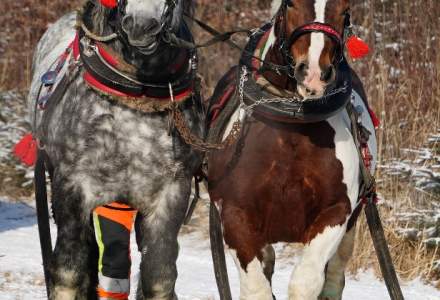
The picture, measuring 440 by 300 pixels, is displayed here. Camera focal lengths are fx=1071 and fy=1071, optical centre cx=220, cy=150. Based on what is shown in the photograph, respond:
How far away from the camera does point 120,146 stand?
→ 4273 millimetres

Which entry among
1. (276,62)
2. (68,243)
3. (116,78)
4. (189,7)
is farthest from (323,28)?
(68,243)

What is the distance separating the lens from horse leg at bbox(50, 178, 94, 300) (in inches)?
170

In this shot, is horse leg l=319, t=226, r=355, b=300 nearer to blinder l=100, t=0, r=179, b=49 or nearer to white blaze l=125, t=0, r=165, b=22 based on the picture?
blinder l=100, t=0, r=179, b=49

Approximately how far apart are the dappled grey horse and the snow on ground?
2.04m

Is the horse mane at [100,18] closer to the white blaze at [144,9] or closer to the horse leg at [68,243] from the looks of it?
the white blaze at [144,9]

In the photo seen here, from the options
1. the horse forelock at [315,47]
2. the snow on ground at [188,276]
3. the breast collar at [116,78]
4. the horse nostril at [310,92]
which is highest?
the horse forelock at [315,47]

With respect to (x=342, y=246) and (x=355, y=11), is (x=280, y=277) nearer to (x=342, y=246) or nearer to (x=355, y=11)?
(x=342, y=246)

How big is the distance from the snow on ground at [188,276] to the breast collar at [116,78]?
230cm

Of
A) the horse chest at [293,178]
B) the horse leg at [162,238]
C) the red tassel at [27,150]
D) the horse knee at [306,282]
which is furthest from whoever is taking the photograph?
the red tassel at [27,150]

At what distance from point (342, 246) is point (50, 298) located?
189 centimetres

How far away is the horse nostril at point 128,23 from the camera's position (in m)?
3.96

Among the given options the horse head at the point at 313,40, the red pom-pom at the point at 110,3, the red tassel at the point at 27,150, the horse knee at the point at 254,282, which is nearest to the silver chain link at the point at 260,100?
the horse head at the point at 313,40

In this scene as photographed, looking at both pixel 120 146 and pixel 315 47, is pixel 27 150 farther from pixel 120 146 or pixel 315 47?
pixel 315 47

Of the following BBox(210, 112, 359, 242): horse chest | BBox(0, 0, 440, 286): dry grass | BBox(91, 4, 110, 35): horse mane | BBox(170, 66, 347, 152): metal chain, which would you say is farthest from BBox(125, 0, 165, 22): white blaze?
BBox(0, 0, 440, 286): dry grass
